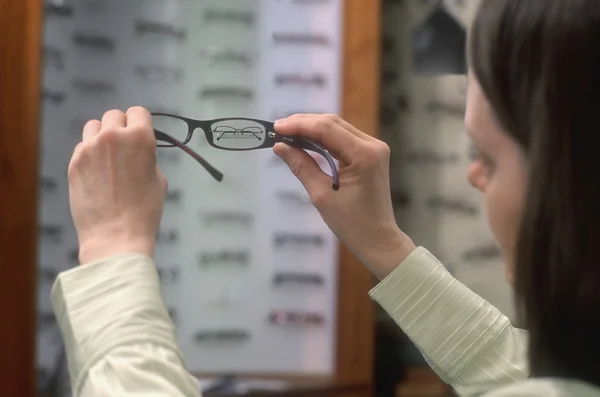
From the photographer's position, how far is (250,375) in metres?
1.17

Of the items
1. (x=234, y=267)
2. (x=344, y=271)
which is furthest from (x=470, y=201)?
(x=234, y=267)

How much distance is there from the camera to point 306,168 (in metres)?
0.54

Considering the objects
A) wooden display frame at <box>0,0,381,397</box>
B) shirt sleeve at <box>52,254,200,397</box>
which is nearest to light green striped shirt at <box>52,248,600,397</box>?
shirt sleeve at <box>52,254,200,397</box>

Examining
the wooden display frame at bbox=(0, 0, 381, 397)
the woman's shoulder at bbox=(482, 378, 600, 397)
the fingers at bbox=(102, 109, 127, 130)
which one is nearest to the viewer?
the woman's shoulder at bbox=(482, 378, 600, 397)

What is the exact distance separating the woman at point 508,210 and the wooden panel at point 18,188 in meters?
0.43

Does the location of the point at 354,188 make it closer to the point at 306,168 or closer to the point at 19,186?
the point at 306,168

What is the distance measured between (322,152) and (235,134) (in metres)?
0.07

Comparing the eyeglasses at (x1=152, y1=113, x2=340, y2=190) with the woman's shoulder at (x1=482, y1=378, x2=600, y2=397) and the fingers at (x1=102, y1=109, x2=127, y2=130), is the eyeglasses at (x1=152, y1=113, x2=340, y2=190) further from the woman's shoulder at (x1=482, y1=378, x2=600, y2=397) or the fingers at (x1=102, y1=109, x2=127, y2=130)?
the woman's shoulder at (x1=482, y1=378, x2=600, y2=397)

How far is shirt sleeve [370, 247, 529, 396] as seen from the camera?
0.54 metres

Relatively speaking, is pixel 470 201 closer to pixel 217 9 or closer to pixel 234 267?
pixel 234 267

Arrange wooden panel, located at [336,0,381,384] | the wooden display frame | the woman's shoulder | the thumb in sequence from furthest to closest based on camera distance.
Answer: wooden panel, located at [336,0,381,384] → the wooden display frame → the thumb → the woman's shoulder

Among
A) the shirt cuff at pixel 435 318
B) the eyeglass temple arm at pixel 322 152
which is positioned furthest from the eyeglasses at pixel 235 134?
the shirt cuff at pixel 435 318

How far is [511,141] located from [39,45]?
0.68 m

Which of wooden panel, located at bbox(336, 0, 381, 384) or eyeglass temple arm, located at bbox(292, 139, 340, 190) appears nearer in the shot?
eyeglass temple arm, located at bbox(292, 139, 340, 190)
